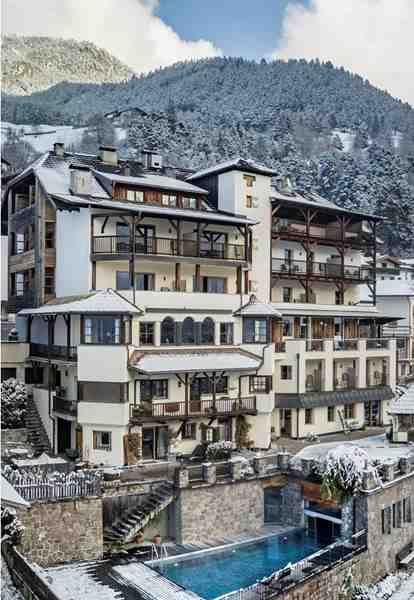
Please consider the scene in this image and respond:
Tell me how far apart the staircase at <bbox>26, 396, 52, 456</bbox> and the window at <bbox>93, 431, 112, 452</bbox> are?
3.15 m

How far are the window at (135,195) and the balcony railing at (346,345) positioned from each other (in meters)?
16.2

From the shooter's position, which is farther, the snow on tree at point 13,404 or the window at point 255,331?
the window at point 255,331

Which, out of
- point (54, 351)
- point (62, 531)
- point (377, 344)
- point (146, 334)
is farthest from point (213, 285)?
point (62, 531)

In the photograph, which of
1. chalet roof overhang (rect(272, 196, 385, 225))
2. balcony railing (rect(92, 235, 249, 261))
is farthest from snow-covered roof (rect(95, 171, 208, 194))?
chalet roof overhang (rect(272, 196, 385, 225))

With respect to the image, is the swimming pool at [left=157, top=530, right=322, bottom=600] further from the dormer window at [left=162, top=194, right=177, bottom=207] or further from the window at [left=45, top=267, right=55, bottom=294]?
the dormer window at [left=162, top=194, right=177, bottom=207]

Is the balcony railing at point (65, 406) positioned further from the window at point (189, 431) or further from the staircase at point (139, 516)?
the staircase at point (139, 516)

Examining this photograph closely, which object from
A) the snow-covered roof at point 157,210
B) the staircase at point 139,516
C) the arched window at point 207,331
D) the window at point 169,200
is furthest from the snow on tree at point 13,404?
the window at point 169,200

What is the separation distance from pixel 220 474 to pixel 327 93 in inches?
6463

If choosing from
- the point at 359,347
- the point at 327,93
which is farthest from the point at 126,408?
the point at 327,93

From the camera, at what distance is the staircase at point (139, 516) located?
27156mm

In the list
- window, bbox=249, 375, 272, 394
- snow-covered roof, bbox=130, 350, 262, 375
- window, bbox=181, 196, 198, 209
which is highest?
window, bbox=181, 196, 198, 209

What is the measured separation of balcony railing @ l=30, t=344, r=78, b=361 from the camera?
3505 centimetres

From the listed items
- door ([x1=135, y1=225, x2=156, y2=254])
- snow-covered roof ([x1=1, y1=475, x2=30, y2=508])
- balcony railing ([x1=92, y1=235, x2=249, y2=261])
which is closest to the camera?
snow-covered roof ([x1=1, y1=475, x2=30, y2=508])

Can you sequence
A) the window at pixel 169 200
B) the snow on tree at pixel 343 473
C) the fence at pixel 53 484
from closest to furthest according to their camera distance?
the fence at pixel 53 484 < the snow on tree at pixel 343 473 < the window at pixel 169 200
